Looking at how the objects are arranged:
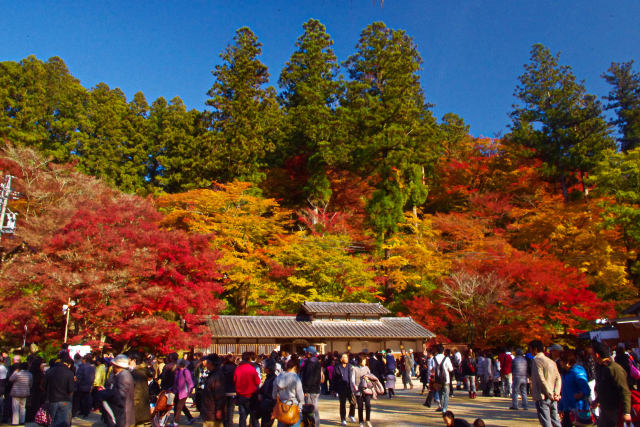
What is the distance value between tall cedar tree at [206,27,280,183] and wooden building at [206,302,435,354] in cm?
1308

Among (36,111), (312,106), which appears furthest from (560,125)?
(36,111)

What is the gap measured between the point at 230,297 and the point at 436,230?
594 inches

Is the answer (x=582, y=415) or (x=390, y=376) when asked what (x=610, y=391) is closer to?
(x=582, y=415)

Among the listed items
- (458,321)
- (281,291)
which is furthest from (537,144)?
(281,291)

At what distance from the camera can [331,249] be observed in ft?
88.2

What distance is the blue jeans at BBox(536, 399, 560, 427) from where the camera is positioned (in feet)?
22.0

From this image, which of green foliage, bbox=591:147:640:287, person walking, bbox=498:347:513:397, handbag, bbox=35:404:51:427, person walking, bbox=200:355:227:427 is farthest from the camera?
green foliage, bbox=591:147:640:287

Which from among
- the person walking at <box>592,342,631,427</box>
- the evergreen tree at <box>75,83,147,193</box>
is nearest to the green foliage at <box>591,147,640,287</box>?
the person walking at <box>592,342,631,427</box>

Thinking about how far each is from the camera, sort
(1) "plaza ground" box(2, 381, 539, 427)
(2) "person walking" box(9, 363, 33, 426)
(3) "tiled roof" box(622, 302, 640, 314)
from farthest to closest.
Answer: (3) "tiled roof" box(622, 302, 640, 314)
(1) "plaza ground" box(2, 381, 539, 427)
(2) "person walking" box(9, 363, 33, 426)

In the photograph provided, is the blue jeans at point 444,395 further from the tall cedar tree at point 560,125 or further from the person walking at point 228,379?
the tall cedar tree at point 560,125

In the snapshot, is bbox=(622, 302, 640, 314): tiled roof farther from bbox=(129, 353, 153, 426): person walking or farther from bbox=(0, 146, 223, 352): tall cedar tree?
bbox=(129, 353, 153, 426): person walking

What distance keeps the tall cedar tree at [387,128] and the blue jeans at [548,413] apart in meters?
24.1

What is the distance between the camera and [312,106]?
1371 inches

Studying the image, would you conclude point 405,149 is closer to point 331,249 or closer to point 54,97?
point 331,249
